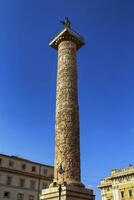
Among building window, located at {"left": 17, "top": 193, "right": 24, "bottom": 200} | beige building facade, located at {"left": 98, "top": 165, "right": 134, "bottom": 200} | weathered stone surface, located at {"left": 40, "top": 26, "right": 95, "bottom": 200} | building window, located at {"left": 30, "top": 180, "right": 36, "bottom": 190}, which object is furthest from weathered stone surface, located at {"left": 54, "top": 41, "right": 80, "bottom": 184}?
beige building facade, located at {"left": 98, "top": 165, "right": 134, "bottom": 200}

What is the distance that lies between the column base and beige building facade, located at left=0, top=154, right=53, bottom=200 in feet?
58.4

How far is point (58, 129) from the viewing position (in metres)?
18.4

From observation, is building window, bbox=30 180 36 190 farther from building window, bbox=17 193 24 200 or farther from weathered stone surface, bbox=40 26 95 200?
weathered stone surface, bbox=40 26 95 200

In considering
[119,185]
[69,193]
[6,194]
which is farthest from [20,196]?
[69,193]

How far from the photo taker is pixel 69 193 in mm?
15875

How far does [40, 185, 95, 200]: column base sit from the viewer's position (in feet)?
51.9

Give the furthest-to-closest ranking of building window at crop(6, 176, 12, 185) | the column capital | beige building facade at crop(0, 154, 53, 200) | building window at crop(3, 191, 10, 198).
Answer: building window at crop(6, 176, 12, 185)
beige building facade at crop(0, 154, 53, 200)
building window at crop(3, 191, 10, 198)
the column capital

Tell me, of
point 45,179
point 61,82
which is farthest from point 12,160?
point 61,82

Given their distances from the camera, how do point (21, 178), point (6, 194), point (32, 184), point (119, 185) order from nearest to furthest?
1. point (6, 194)
2. point (21, 178)
3. point (32, 184)
4. point (119, 185)

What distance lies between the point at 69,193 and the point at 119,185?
890 inches

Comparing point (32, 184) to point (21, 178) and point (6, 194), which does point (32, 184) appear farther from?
point (6, 194)

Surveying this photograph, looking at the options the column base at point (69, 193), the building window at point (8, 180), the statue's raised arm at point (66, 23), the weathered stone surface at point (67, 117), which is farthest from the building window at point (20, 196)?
the statue's raised arm at point (66, 23)

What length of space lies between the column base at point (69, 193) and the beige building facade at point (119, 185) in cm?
2000

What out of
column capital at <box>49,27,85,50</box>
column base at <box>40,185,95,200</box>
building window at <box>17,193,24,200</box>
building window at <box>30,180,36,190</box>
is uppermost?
column capital at <box>49,27,85,50</box>
